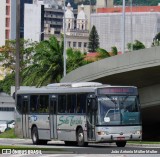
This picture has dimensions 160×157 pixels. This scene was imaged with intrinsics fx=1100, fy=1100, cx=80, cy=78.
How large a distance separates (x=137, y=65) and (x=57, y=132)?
22.8 feet

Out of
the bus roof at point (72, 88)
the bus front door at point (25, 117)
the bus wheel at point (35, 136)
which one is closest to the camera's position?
the bus roof at point (72, 88)

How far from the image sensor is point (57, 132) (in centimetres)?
4391

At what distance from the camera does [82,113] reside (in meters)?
41.7

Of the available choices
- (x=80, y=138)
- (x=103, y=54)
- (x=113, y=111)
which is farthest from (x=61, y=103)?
(x=103, y=54)

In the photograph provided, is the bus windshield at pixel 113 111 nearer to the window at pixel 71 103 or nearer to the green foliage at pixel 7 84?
the window at pixel 71 103

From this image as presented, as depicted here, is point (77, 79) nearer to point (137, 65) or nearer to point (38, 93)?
point (137, 65)

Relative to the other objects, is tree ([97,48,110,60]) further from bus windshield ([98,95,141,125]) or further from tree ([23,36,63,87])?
bus windshield ([98,95,141,125])

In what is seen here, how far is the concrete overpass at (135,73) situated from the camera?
48.9m

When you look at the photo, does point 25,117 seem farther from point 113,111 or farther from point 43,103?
point 113,111

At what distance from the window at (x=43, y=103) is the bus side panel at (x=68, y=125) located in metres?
1.06

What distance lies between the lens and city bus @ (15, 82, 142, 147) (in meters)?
40.6

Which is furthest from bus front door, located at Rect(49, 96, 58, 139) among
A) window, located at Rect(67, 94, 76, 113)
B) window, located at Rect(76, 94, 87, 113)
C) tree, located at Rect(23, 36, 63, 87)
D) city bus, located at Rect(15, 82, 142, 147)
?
tree, located at Rect(23, 36, 63, 87)

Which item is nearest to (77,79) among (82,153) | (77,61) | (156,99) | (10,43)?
(156,99)

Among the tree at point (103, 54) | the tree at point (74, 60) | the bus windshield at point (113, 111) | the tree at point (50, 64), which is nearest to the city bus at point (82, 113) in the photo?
the bus windshield at point (113, 111)
